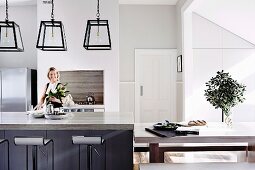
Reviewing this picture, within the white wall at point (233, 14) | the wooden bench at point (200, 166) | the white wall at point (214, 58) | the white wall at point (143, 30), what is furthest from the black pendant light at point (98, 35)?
the white wall at point (143, 30)

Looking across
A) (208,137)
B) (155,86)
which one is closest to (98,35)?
(208,137)

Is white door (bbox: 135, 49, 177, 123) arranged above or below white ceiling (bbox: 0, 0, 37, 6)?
below

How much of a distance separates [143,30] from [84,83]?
5.64 ft

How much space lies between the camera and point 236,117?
655 cm

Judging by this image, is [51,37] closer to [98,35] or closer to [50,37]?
[50,37]

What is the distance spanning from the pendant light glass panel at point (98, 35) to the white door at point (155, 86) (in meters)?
3.28

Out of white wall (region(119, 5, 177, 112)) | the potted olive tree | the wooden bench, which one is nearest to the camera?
the wooden bench

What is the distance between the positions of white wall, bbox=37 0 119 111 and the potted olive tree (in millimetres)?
2803

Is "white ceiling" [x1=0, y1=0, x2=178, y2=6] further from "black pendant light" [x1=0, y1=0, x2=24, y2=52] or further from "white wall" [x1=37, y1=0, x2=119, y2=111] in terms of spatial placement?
"black pendant light" [x1=0, y1=0, x2=24, y2=52]

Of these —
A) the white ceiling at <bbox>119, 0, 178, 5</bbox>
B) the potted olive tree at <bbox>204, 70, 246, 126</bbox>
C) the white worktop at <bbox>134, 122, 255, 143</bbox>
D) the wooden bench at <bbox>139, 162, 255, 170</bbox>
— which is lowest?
the wooden bench at <bbox>139, 162, 255, 170</bbox>

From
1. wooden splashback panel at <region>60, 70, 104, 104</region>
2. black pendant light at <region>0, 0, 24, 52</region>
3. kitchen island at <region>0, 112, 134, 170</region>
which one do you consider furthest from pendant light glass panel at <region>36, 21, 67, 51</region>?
wooden splashback panel at <region>60, 70, 104, 104</region>

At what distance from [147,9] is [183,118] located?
2453 mm

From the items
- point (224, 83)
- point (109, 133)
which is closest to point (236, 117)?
point (224, 83)

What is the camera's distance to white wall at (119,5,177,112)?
710 centimetres
